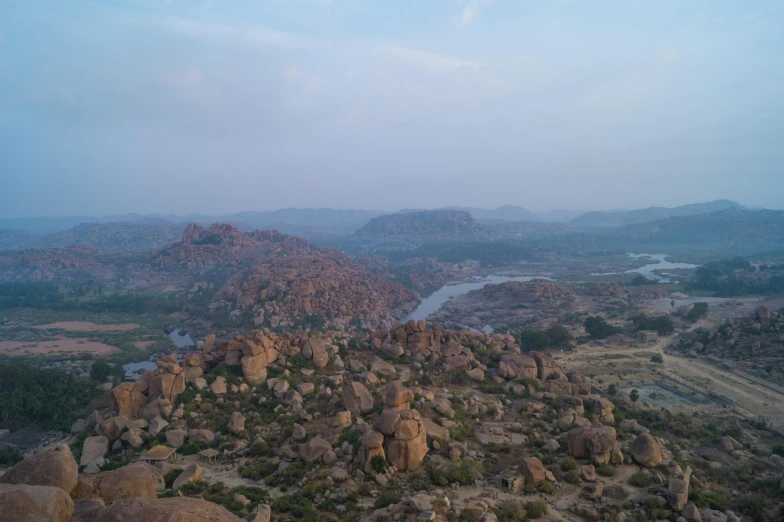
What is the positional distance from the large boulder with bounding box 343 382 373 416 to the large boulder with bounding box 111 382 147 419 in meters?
9.10

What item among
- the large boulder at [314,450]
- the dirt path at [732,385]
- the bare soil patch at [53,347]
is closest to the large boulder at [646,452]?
the large boulder at [314,450]

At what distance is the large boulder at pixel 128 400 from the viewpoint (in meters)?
18.9

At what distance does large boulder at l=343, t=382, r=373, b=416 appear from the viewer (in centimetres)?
1816

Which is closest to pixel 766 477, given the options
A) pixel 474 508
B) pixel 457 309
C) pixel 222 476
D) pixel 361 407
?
pixel 474 508

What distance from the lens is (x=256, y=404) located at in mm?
19703

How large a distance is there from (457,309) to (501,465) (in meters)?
52.1

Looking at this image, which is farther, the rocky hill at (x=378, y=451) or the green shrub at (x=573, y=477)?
the green shrub at (x=573, y=477)

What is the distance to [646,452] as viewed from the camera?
14.7m

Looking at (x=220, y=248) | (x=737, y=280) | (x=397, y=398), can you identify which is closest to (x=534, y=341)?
(x=397, y=398)

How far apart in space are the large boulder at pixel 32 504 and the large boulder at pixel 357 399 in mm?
11338

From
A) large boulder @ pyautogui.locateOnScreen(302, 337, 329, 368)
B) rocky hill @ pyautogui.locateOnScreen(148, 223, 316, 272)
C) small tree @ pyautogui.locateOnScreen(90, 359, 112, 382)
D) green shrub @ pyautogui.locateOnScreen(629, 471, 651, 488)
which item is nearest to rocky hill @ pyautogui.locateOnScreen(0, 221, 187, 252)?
rocky hill @ pyautogui.locateOnScreen(148, 223, 316, 272)

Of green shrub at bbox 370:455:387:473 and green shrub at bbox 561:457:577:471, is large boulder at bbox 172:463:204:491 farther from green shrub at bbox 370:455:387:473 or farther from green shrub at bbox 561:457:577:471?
green shrub at bbox 561:457:577:471

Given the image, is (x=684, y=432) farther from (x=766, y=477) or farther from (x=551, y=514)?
(x=551, y=514)

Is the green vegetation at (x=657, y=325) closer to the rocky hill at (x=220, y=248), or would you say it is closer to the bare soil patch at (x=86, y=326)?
the bare soil patch at (x=86, y=326)
